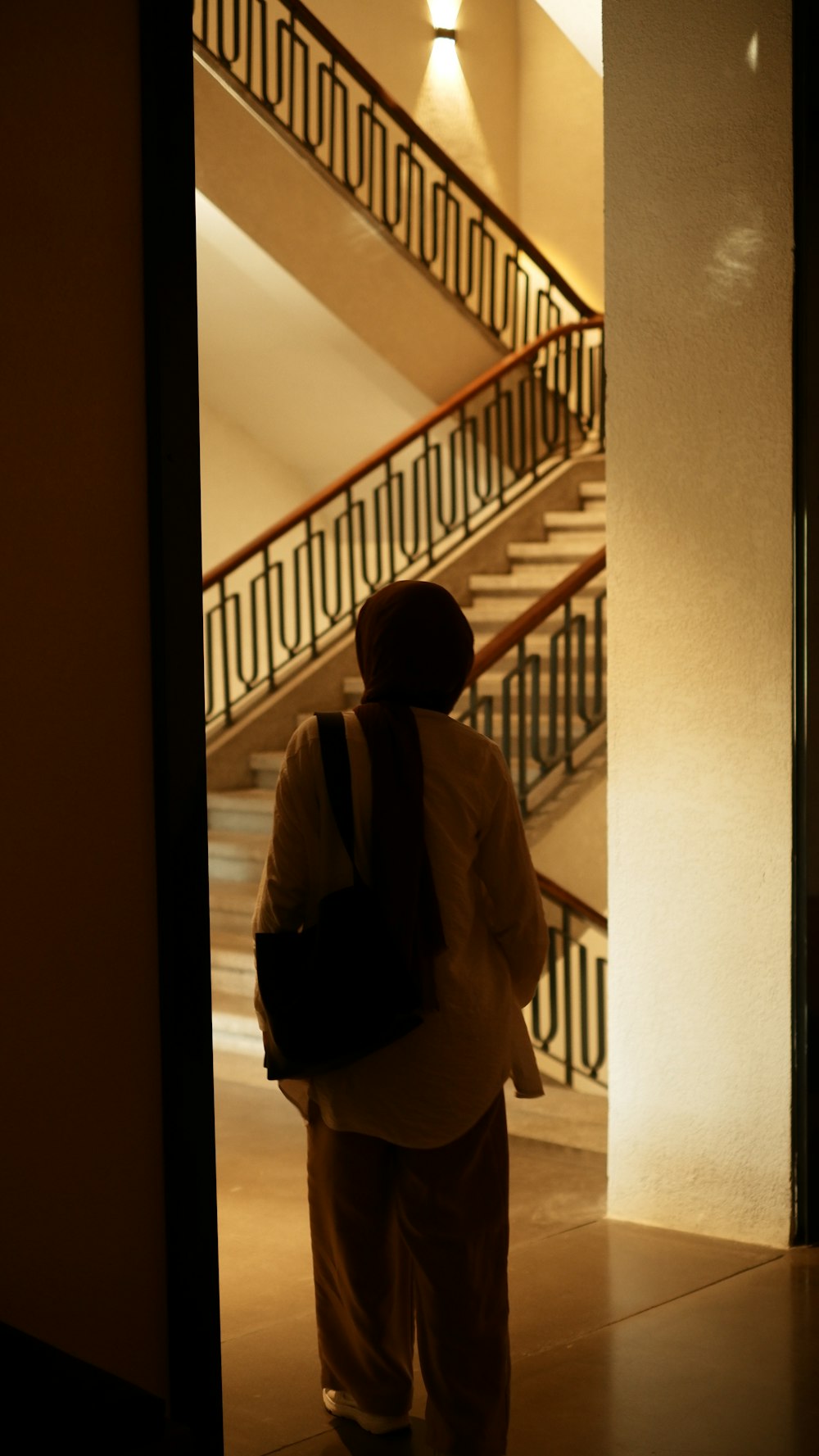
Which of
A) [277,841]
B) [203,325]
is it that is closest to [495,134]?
[203,325]

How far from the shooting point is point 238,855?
7.19 metres

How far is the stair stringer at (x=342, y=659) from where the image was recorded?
26.9 ft

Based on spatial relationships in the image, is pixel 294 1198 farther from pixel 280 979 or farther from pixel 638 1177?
pixel 280 979

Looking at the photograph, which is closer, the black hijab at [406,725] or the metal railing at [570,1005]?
the black hijab at [406,725]

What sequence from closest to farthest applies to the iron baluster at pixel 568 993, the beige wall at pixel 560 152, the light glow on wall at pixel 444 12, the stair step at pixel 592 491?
1. the iron baluster at pixel 568 993
2. the stair step at pixel 592 491
3. the light glow on wall at pixel 444 12
4. the beige wall at pixel 560 152

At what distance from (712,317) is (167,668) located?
2.21 metres

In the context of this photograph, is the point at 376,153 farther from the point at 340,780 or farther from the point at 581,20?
the point at 340,780

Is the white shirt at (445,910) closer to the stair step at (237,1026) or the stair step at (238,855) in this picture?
the stair step at (237,1026)

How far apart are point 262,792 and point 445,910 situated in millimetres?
5443

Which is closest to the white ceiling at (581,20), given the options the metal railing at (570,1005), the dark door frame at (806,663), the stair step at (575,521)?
the dark door frame at (806,663)

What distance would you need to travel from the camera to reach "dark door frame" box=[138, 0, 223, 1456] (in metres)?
2.18

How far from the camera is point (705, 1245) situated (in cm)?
383

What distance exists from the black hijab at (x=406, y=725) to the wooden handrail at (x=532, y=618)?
3.17m

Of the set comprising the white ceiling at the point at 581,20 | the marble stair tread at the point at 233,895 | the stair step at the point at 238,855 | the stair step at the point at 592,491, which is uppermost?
the white ceiling at the point at 581,20
